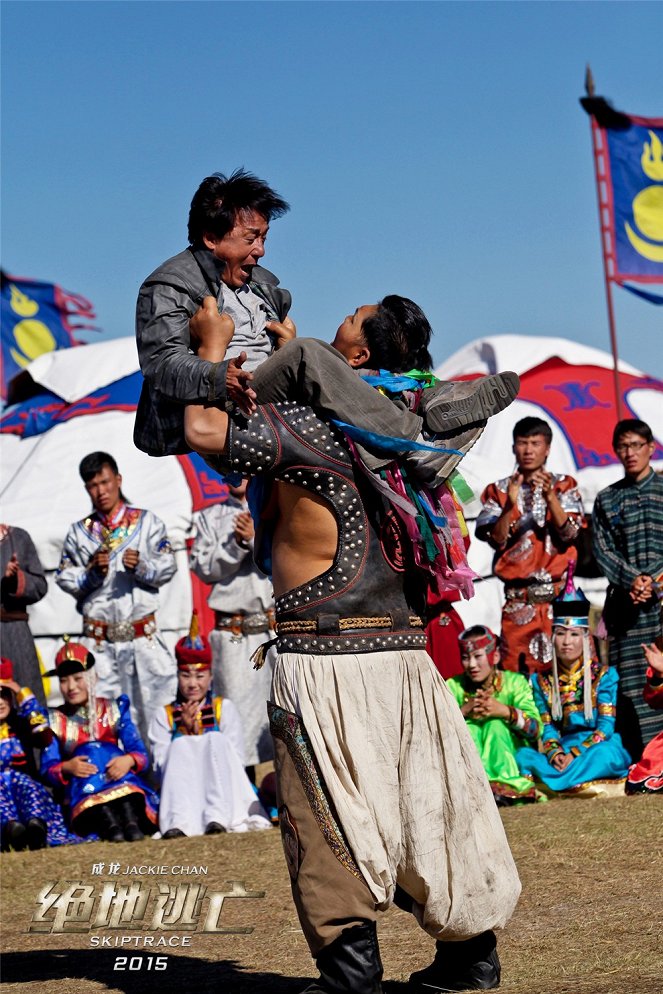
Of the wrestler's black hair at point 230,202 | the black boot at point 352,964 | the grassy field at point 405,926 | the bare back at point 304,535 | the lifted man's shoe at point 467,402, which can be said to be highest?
the wrestler's black hair at point 230,202

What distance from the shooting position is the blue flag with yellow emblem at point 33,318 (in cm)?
1959

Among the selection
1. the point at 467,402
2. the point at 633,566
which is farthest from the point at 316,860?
the point at 633,566

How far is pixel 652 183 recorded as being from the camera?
40.0ft

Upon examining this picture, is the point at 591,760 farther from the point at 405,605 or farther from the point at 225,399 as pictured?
the point at 225,399

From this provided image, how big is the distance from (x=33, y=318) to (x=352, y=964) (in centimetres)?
1726

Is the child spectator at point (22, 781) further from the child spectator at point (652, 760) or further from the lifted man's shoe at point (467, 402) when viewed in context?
the lifted man's shoe at point (467, 402)

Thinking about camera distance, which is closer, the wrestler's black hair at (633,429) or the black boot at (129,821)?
the black boot at (129,821)

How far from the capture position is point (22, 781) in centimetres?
710

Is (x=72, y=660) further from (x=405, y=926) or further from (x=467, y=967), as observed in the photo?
(x=467, y=967)

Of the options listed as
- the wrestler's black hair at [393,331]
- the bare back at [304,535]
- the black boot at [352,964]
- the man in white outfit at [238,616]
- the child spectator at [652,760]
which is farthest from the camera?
the man in white outfit at [238,616]

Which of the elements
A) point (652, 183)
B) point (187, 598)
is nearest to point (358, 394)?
point (187, 598)

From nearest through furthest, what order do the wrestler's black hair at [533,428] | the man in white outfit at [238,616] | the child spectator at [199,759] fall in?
the child spectator at [199,759], the wrestler's black hair at [533,428], the man in white outfit at [238,616]

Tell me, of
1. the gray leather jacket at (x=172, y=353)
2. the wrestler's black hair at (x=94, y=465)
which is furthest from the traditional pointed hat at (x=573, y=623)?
the gray leather jacket at (x=172, y=353)

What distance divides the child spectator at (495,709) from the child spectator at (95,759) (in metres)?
1.63
